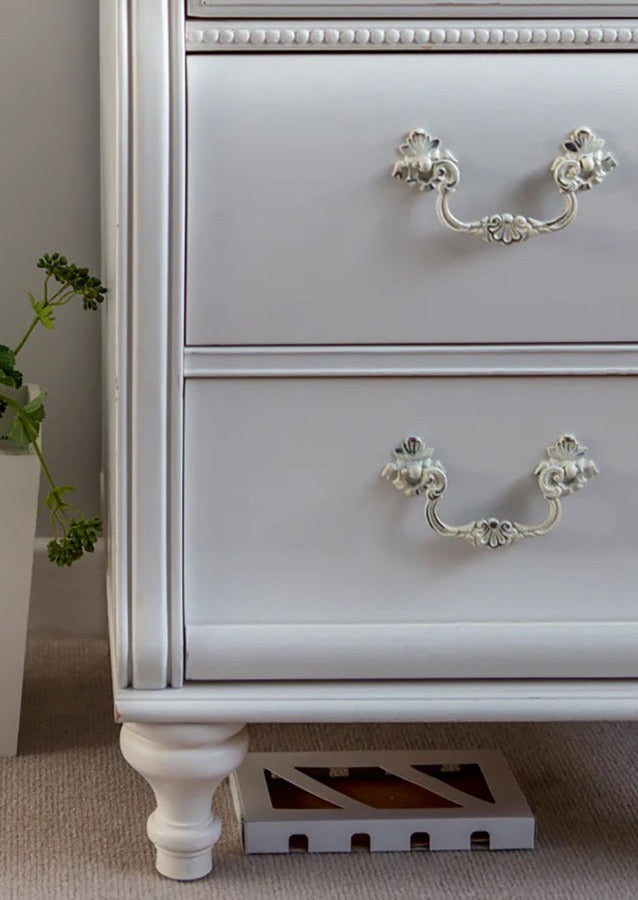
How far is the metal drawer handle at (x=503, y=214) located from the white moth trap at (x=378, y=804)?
0.42 m

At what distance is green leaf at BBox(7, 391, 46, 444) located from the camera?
1.00m

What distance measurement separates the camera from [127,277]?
2.47ft

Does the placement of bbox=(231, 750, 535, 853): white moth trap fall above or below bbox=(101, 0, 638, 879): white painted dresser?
below

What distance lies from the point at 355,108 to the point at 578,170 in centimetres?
13

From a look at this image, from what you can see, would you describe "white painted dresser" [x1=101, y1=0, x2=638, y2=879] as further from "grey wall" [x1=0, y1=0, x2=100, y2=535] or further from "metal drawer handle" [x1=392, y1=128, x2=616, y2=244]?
"grey wall" [x1=0, y1=0, x2=100, y2=535]

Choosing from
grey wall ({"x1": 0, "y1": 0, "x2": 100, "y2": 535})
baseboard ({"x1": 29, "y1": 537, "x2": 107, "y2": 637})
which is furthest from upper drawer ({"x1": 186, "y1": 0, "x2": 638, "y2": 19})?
baseboard ({"x1": 29, "y1": 537, "x2": 107, "y2": 637})

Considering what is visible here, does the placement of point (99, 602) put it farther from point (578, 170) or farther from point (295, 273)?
point (578, 170)

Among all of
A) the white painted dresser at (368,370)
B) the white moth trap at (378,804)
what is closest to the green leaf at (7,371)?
the white painted dresser at (368,370)

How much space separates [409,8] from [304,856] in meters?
0.56

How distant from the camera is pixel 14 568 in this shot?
1.01m

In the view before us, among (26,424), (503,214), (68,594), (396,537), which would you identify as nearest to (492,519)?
(396,537)

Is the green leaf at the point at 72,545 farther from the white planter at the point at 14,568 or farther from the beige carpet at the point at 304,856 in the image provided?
the beige carpet at the point at 304,856

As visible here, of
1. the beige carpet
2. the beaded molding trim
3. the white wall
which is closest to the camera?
the beaded molding trim

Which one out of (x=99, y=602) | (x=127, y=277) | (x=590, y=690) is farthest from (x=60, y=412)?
(x=590, y=690)
